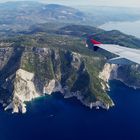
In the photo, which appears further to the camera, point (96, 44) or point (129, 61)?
point (96, 44)

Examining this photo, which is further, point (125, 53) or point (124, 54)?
point (125, 53)

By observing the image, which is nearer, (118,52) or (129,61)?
(129,61)

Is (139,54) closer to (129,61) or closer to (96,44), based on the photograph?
(129,61)

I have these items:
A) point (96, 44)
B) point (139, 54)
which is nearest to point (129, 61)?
point (139, 54)

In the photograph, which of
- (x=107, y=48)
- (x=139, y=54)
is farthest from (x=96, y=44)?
(x=139, y=54)

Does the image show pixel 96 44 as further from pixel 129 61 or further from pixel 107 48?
pixel 129 61

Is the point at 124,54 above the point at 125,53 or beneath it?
above
